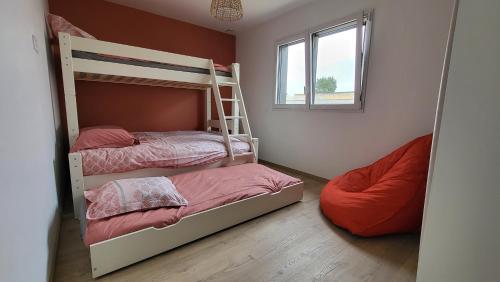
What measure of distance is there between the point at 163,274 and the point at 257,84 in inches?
122

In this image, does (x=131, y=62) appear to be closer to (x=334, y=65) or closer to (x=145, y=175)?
(x=145, y=175)

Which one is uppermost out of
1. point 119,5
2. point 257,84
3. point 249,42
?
point 119,5

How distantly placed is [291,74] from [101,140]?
2572 mm

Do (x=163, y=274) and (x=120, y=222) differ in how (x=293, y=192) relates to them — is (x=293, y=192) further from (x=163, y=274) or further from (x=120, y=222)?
(x=120, y=222)

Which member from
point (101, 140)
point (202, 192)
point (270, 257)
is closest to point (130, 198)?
point (202, 192)

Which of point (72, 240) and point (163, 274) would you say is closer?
point (163, 274)

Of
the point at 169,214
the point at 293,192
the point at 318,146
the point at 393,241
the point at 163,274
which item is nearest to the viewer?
the point at 163,274

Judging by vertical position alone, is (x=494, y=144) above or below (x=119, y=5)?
below

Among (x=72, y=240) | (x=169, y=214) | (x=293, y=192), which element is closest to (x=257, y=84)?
(x=293, y=192)

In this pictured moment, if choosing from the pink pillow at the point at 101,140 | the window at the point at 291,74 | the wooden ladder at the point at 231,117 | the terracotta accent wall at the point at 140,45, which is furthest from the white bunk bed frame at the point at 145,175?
the window at the point at 291,74

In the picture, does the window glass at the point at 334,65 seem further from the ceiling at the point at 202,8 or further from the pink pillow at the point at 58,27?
the pink pillow at the point at 58,27

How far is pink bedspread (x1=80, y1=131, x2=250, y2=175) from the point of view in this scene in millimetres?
1767

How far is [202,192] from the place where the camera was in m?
1.75

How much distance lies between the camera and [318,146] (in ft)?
9.25
